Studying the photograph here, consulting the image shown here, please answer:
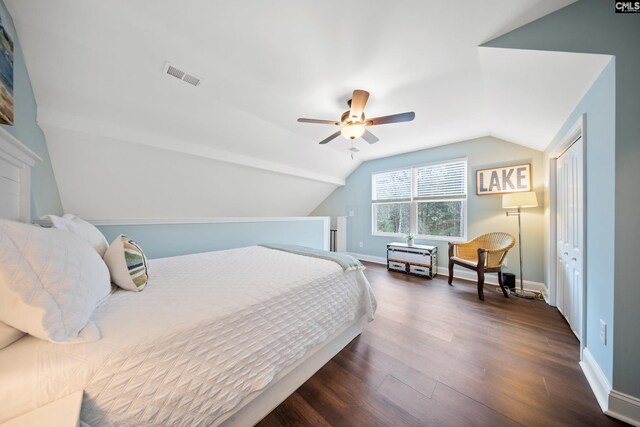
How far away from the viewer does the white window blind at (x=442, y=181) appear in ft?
12.4

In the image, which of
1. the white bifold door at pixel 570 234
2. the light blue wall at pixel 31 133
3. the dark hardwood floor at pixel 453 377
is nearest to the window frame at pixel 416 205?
the white bifold door at pixel 570 234

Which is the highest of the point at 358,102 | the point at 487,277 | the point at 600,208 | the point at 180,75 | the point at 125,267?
the point at 180,75

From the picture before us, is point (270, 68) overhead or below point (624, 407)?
overhead

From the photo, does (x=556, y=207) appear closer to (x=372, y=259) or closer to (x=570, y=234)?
(x=570, y=234)

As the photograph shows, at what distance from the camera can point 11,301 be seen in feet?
2.27

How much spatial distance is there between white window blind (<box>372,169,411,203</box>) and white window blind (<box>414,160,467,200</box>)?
206 millimetres

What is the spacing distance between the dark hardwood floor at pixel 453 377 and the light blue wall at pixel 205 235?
2149 mm

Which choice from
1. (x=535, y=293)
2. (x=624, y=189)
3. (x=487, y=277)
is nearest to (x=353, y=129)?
(x=624, y=189)

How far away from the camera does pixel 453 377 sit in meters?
1.54

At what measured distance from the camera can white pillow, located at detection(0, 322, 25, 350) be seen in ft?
2.33

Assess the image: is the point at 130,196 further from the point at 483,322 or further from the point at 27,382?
the point at 483,322

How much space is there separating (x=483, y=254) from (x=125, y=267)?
3758 mm

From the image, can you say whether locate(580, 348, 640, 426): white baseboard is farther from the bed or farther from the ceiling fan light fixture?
the ceiling fan light fixture

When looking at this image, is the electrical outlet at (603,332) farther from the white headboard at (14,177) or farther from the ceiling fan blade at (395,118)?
the white headboard at (14,177)
